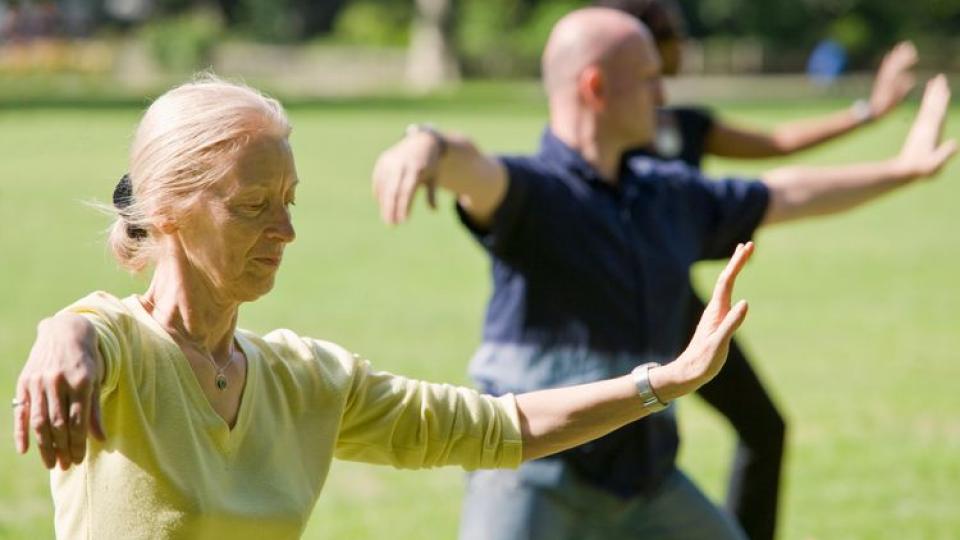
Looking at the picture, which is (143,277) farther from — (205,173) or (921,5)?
(921,5)

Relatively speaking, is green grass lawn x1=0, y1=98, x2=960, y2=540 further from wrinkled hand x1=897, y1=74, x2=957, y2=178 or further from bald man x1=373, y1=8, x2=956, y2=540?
wrinkled hand x1=897, y1=74, x2=957, y2=178

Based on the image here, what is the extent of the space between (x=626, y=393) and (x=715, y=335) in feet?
0.86

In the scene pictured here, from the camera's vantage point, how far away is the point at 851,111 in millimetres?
8258

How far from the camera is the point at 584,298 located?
5406 millimetres

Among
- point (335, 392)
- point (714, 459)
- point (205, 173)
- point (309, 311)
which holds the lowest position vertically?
point (309, 311)

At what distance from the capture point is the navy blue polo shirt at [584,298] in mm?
5309

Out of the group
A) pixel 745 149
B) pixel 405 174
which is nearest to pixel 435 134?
pixel 405 174

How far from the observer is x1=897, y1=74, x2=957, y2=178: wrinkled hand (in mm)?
5996

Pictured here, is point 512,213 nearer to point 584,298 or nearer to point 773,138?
point 584,298

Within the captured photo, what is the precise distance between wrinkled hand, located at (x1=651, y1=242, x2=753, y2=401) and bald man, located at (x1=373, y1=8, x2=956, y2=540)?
1.33 meters

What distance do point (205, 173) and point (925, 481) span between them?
6.68 meters

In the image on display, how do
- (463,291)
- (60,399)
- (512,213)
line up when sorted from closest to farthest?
(60,399), (512,213), (463,291)

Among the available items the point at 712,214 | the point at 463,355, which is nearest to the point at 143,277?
the point at 712,214

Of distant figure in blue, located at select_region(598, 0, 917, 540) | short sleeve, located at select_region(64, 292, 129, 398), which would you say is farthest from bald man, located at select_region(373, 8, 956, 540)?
short sleeve, located at select_region(64, 292, 129, 398)
